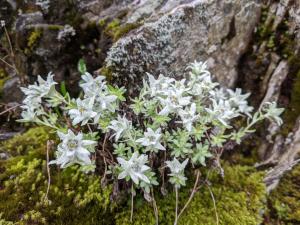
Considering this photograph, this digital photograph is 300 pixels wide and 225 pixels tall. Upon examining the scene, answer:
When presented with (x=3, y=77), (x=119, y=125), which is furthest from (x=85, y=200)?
(x=3, y=77)

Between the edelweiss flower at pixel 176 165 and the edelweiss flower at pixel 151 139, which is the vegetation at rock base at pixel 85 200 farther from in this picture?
the edelweiss flower at pixel 151 139

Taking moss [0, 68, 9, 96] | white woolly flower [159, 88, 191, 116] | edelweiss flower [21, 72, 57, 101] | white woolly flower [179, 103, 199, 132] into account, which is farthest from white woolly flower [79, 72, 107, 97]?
moss [0, 68, 9, 96]

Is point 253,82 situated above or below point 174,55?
below

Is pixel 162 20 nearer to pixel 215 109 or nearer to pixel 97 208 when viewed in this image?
pixel 215 109

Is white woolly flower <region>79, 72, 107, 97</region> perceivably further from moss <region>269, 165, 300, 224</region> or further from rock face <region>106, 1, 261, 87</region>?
moss <region>269, 165, 300, 224</region>

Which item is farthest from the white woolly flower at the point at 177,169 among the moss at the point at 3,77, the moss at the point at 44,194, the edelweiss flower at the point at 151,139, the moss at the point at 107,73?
the moss at the point at 3,77

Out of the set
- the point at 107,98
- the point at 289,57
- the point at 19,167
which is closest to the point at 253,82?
the point at 289,57

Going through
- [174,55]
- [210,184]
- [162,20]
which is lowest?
[210,184]
